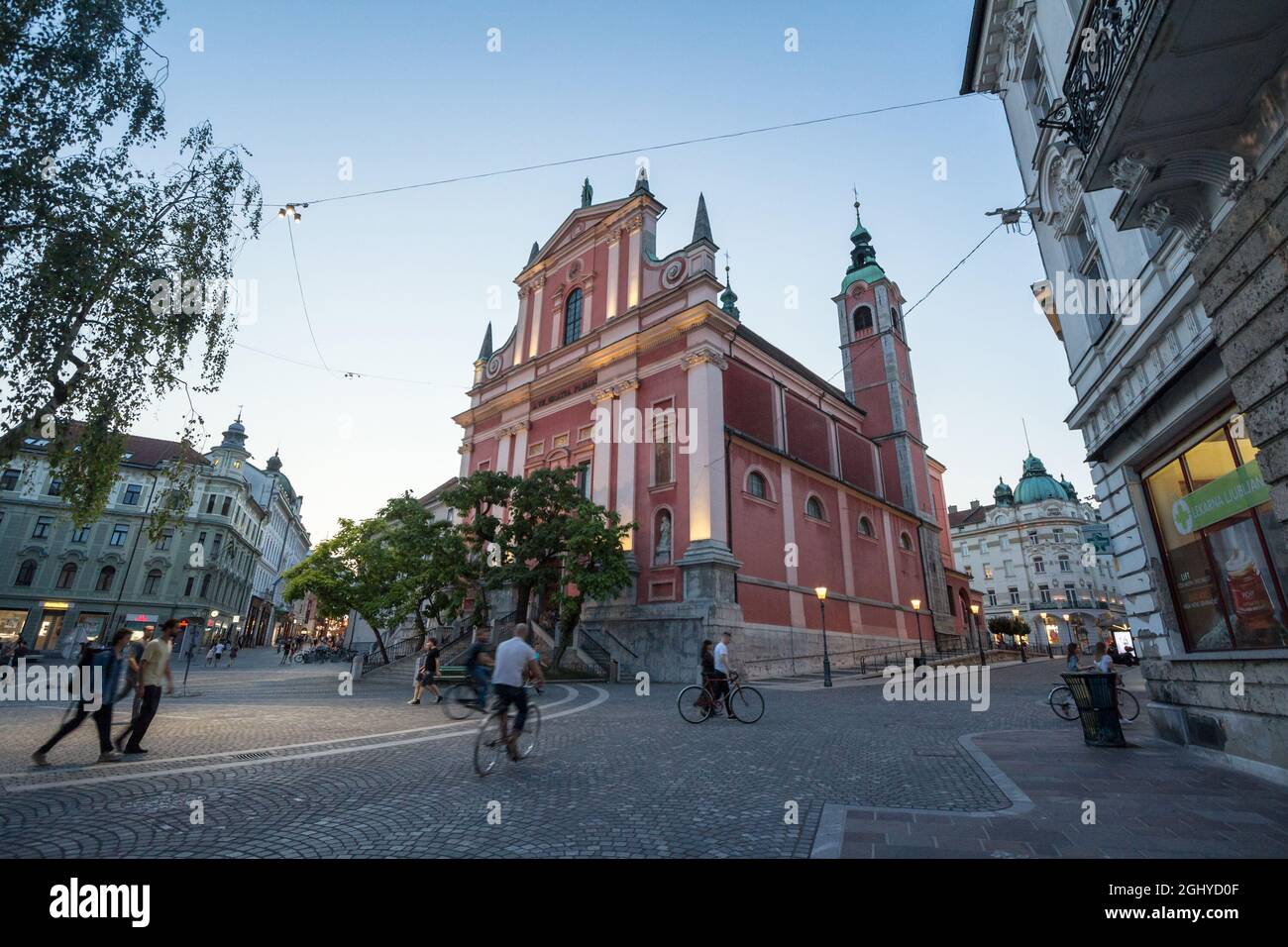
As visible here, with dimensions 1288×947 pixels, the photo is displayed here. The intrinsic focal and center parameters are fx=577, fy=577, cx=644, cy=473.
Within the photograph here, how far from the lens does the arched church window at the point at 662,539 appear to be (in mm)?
21172

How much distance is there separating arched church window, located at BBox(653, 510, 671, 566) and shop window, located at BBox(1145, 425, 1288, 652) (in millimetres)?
14807

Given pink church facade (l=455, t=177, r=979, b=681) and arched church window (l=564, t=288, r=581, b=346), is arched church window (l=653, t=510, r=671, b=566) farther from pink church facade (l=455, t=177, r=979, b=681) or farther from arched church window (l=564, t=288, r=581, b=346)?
arched church window (l=564, t=288, r=581, b=346)

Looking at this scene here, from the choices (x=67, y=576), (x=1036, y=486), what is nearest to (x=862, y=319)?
(x=1036, y=486)

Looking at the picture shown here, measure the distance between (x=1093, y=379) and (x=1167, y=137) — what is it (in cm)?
482

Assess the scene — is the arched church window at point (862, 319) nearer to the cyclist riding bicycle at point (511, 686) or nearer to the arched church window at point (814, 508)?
the arched church window at point (814, 508)

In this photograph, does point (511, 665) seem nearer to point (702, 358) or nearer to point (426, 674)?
point (426, 674)

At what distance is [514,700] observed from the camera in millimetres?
6633

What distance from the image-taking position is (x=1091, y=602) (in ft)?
203

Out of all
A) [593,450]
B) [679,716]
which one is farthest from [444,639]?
[679,716]

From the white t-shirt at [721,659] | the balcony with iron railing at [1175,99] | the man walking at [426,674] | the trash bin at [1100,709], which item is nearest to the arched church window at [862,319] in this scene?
the white t-shirt at [721,659]

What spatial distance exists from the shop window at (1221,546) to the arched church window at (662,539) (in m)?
14.8

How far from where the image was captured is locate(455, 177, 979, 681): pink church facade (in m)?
20.4

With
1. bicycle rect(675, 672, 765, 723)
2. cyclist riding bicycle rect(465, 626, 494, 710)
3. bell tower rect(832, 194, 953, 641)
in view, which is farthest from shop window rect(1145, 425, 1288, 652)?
bell tower rect(832, 194, 953, 641)

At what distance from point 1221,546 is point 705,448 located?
14.8 m
